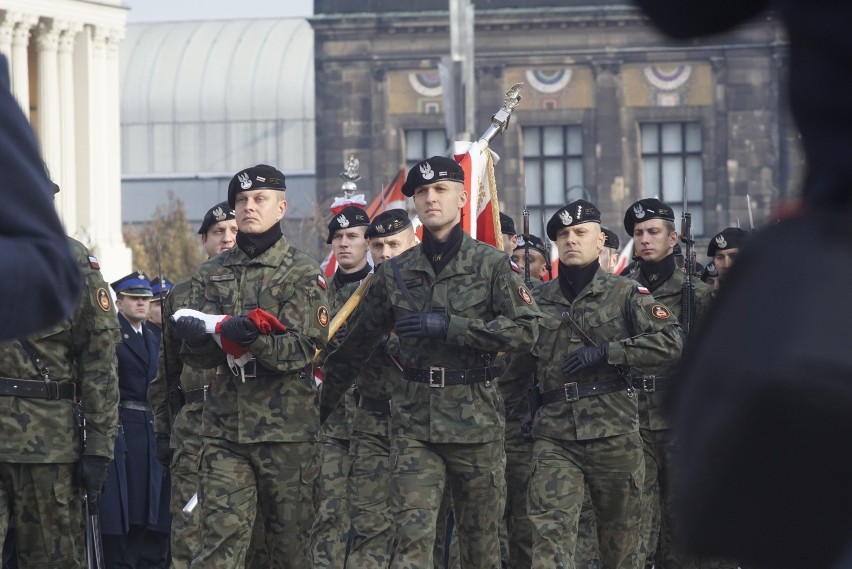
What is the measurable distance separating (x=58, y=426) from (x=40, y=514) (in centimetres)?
43

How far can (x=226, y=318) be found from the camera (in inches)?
338

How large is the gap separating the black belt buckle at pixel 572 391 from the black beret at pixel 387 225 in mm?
2655

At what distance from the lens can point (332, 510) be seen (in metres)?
11.3

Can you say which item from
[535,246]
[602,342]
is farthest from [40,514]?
[535,246]

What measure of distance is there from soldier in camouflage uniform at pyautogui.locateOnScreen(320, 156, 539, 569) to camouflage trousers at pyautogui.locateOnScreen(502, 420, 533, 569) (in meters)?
2.07

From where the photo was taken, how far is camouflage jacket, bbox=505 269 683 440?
950cm

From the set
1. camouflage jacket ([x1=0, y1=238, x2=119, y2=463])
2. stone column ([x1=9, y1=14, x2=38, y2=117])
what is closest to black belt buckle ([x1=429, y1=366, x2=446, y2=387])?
camouflage jacket ([x1=0, y1=238, x2=119, y2=463])

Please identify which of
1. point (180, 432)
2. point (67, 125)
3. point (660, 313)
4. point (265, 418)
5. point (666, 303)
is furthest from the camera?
point (67, 125)

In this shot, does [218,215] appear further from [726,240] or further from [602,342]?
[726,240]

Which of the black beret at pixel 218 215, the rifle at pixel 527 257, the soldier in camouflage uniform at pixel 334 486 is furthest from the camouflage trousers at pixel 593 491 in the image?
the black beret at pixel 218 215

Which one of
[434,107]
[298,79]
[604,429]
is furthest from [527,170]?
[604,429]

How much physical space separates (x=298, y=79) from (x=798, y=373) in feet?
223

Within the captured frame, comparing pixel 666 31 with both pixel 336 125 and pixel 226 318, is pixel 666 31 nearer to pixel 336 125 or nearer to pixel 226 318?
pixel 226 318

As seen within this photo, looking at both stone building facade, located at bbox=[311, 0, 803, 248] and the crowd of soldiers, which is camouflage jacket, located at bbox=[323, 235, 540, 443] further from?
stone building facade, located at bbox=[311, 0, 803, 248]
